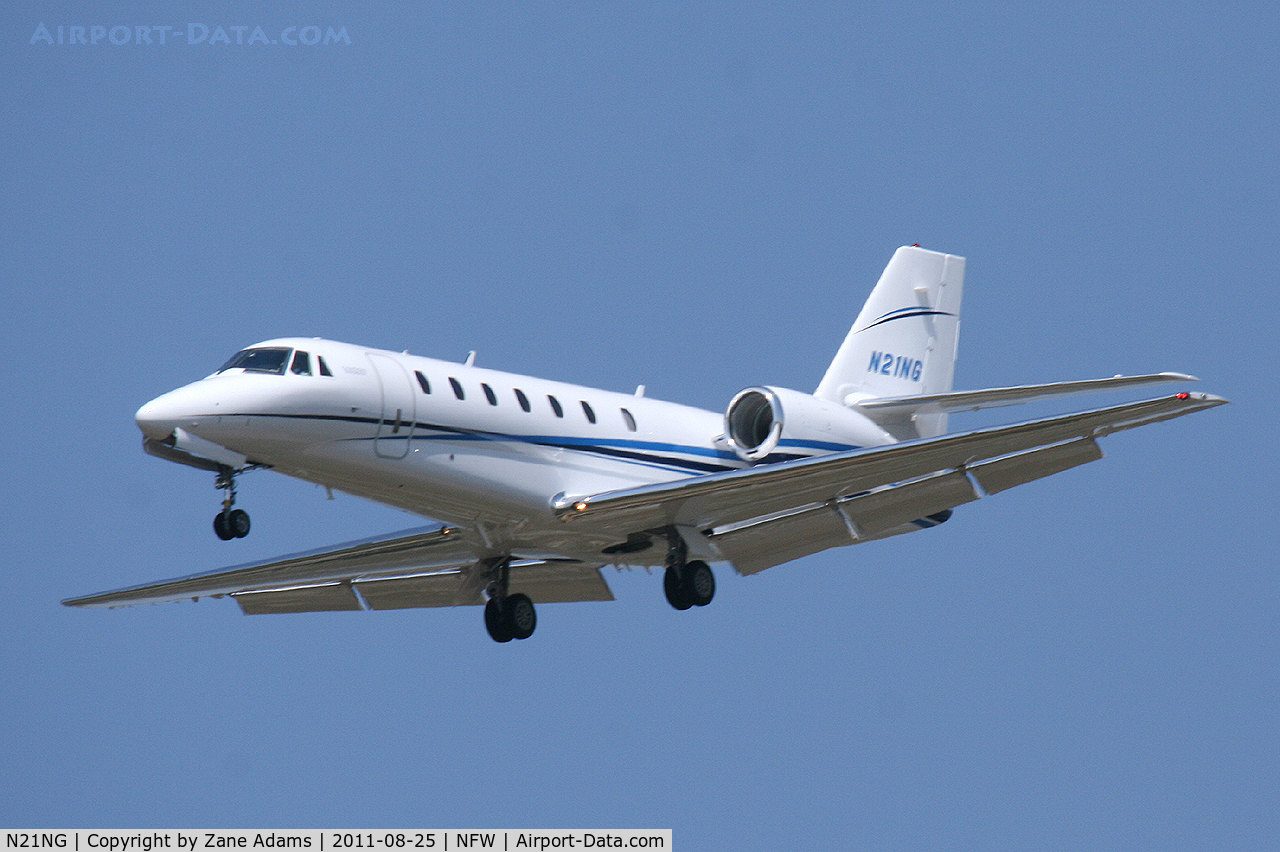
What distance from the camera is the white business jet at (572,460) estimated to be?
1725cm

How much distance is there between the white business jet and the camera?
17.2 meters

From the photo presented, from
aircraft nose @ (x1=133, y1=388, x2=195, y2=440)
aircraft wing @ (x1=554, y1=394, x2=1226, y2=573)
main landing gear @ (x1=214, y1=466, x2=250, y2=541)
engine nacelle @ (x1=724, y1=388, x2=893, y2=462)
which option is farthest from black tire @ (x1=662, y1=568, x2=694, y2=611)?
aircraft nose @ (x1=133, y1=388, x2=195, y2=440)

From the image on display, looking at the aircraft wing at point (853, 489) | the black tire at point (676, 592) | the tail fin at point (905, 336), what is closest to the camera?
the aircraft wing at point (853, 489)

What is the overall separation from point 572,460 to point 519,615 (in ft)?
9.55

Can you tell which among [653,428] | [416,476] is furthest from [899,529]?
[416,476]

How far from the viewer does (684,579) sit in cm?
1973

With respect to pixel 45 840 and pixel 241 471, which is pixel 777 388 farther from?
pixel 45 840

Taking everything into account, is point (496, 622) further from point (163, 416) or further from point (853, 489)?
point (163, 416)

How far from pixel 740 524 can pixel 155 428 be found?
7151mm

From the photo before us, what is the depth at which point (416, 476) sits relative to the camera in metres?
17.9

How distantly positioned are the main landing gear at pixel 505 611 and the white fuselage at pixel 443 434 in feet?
2.66

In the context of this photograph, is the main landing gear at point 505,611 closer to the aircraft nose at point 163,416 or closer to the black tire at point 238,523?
the black tire at point 238,523

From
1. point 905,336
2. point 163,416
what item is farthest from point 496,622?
point 905,336

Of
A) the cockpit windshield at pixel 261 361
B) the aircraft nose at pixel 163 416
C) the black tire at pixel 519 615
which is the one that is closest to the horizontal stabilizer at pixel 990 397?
the black tire at pixel 519 615
